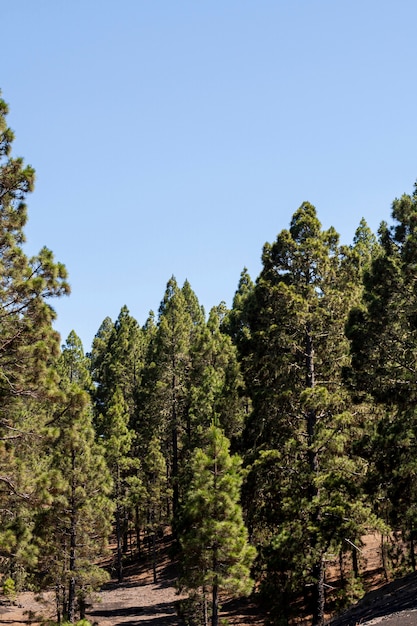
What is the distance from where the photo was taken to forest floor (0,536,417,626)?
13.8 m

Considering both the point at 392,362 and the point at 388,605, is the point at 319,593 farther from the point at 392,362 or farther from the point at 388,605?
the point at 392,362

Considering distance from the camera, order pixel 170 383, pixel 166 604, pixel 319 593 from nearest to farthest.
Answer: pixel 319 593, pixel 166 604, pixel 170 383

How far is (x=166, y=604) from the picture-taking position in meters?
33.2

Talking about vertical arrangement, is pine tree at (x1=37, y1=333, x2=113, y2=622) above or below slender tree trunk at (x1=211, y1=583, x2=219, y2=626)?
above

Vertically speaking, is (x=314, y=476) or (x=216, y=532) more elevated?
(x=314, y=476)

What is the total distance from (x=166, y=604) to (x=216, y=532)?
17.7 metres

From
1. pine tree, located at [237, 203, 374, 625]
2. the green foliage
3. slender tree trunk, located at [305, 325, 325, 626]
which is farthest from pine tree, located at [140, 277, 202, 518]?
slender tree trunk, located at [305, 325, 325, 626]

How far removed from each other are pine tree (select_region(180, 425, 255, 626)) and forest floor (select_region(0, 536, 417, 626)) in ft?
5.71

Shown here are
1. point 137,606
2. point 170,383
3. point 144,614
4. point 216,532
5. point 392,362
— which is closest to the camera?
point 392,362

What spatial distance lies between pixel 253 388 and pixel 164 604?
1857 centimetres

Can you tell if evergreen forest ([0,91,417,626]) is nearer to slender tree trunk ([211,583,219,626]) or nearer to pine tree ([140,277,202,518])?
slender tree trunk ([211,583,219,626])

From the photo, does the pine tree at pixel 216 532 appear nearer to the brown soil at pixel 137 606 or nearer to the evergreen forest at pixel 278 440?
the evergreen forest at pixel 278 440

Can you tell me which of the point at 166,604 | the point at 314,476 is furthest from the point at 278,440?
the point at 166,604

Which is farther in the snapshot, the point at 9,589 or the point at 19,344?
the point at 9,589
